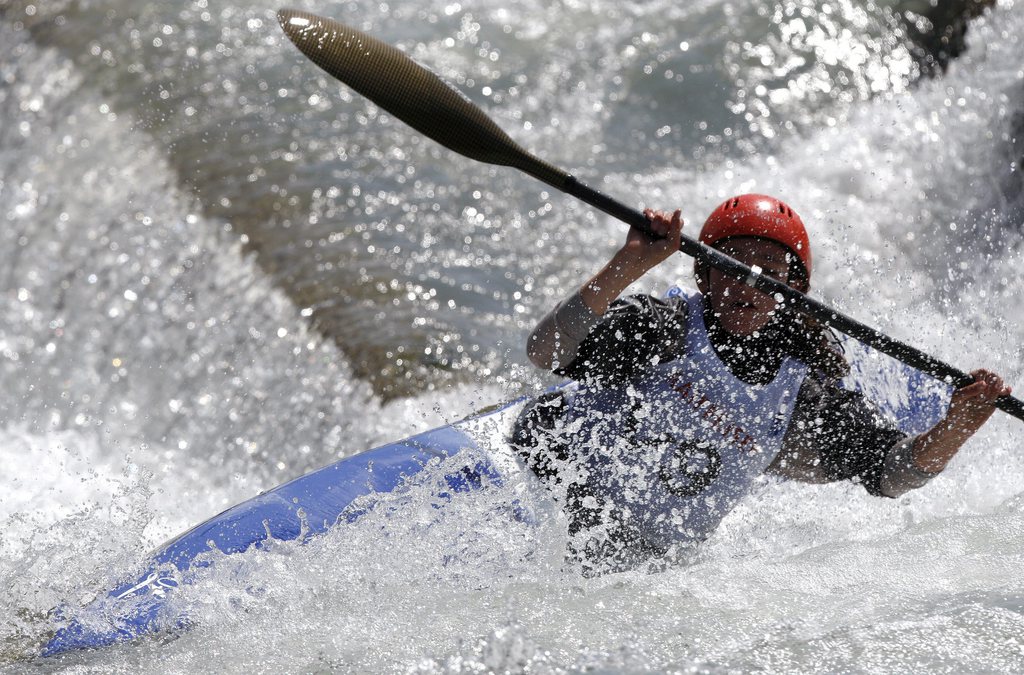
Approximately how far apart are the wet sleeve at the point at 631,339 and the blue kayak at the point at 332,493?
49cm

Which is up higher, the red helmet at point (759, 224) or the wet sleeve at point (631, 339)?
the red helmet at point (759, 224)

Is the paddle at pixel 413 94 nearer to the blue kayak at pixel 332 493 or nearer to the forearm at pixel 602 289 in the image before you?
the forearm at pixel 602 289

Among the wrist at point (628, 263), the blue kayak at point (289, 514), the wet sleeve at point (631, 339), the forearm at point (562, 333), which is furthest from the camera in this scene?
the blue kayak at point (289, 514)

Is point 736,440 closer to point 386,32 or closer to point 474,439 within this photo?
point 474,439

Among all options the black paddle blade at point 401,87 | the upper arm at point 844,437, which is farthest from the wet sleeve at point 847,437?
the black paddle blade at point 401,87

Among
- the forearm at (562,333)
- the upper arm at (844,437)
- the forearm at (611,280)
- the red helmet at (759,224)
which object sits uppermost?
the red helmet at (759,224)

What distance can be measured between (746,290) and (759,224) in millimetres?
179

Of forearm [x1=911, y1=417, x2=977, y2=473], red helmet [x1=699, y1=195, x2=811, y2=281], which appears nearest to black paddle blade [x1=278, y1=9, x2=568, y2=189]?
red helmet [x1=699, y1=195, x2=811, y2=281]

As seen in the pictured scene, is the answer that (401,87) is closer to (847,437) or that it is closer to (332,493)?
(332,493)

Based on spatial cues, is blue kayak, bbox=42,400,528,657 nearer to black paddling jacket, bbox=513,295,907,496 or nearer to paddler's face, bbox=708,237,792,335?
black paddling jacket, bbox=513,295,907,496

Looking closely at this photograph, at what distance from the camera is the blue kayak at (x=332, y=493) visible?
2891 millimetres

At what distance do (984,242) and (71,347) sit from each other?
4318 millimetres

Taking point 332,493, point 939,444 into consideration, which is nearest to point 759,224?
point 939,444

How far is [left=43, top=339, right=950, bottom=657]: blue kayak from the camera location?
2891 mm
